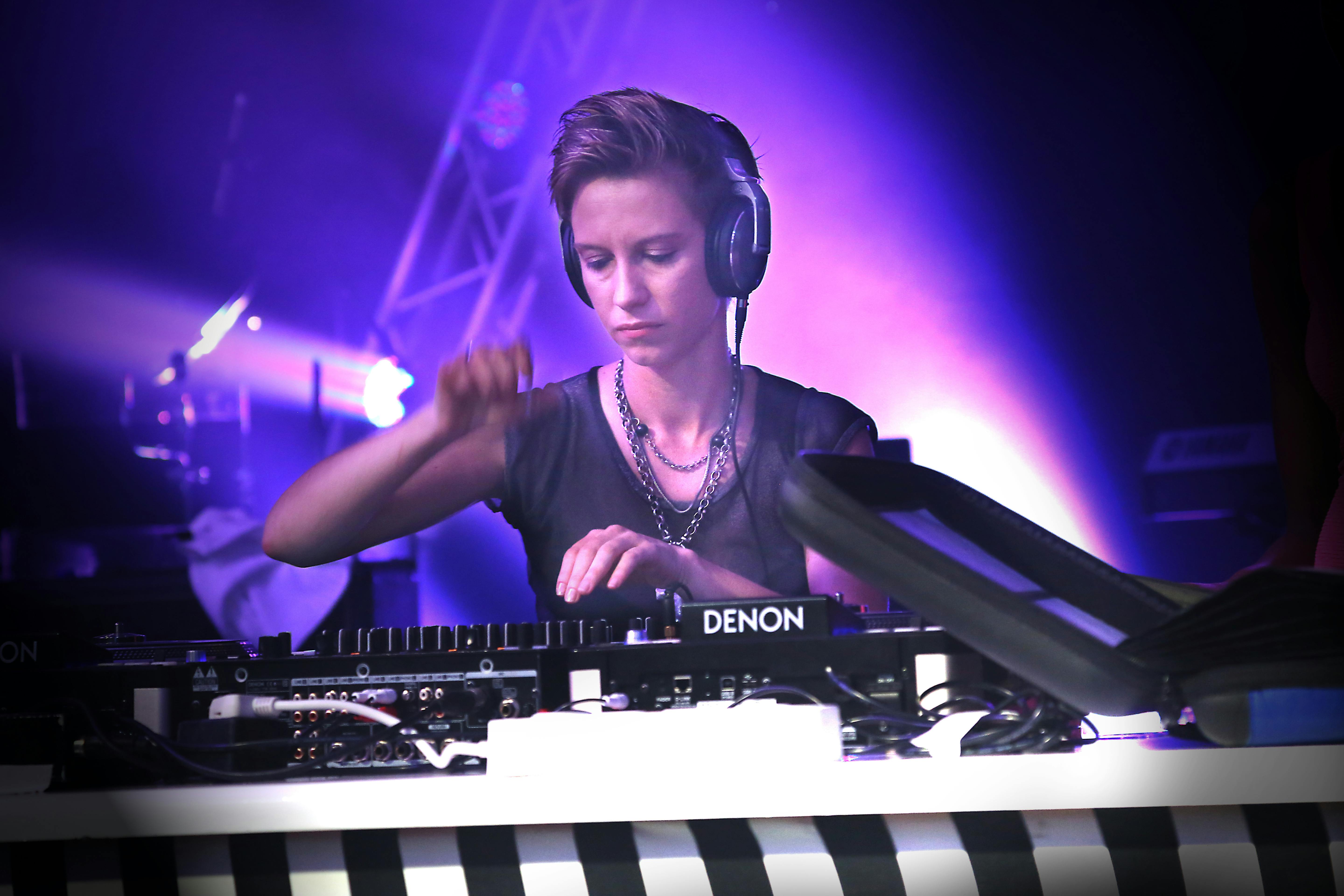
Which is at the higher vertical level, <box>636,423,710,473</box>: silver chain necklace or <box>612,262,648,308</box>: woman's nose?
<box>612,262,648,308</box>: woman's nose

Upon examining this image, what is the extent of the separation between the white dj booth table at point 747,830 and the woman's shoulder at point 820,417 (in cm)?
91

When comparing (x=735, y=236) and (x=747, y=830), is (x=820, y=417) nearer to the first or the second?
(x=735, y=236)

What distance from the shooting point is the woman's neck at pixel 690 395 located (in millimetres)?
1499

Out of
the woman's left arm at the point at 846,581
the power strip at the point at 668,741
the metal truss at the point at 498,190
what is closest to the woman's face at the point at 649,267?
the metal truss at the point at 498,190

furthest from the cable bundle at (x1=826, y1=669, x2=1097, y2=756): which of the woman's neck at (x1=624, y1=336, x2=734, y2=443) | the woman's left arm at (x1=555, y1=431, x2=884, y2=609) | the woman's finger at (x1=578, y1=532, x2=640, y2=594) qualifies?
the woman's neck at (x1=624, y1=336, x2=734, y2=443)

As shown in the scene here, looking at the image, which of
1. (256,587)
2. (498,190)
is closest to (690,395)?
(498,190)

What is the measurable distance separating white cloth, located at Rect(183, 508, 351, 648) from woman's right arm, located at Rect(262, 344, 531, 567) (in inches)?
0.9

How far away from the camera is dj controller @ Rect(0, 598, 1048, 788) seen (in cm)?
68

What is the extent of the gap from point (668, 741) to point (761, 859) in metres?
0.08

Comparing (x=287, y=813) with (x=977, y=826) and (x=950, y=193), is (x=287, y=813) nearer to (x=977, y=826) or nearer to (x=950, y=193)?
(x=977, y=826)

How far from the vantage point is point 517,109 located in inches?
63.1

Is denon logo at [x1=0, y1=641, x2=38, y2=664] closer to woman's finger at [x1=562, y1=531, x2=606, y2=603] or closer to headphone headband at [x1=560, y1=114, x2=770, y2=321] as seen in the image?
woman's finger at [x1=562, y1=531, x2=606, y2=603]

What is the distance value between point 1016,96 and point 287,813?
4.52 ft

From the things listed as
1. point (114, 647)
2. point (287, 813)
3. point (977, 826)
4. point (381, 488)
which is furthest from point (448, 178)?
point (977, 826)
